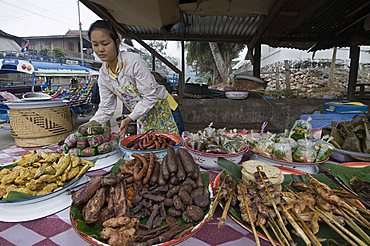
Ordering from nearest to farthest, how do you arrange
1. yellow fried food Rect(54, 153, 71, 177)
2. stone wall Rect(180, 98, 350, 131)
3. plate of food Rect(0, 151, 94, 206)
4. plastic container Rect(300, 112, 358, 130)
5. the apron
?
plate of food Rect(0, 151, 94, 206)
yellow fried food Rect(54, 153, 71, 177)
plastic container Rect(300, 112, 358, 130)
the apron
stone wall Rect(180, 98, 350, 131)

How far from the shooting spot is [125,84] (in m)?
2.27

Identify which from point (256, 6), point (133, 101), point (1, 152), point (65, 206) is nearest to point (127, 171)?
point (65, 206)

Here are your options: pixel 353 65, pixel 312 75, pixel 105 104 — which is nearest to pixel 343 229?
pixel 105 104

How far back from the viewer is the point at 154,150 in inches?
62.1

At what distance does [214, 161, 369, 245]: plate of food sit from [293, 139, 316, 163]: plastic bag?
32cm

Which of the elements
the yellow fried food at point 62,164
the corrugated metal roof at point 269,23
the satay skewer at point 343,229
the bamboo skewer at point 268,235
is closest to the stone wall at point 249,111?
the corrugated metal roof at point 269,23

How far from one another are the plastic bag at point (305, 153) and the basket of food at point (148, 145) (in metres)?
0.89

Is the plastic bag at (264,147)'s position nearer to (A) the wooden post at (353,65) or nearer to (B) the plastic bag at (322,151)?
(B) the plastic bag at (322,151)

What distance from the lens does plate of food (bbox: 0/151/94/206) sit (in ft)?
3.48

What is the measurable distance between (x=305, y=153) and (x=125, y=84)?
70.7 inches

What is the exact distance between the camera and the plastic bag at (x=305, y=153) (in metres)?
1.51

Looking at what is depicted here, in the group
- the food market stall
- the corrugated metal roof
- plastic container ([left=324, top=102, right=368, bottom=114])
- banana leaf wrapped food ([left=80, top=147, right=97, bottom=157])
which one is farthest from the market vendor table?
the corrugated metal roof

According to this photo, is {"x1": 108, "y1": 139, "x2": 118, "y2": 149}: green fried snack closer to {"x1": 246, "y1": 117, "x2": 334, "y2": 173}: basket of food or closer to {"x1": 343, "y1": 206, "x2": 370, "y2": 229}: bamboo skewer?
{"x1": 246, "y1": 117, "x2": 334, "y2": 173}: basket of food

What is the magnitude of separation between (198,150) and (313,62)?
60.4ft
